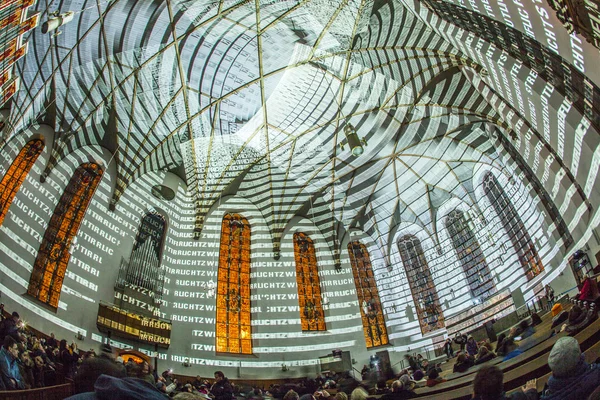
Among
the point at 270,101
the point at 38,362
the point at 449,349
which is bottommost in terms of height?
the point at 449,349

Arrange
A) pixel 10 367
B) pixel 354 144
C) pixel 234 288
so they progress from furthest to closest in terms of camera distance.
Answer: pixel 234 288
pixel 354 144
pixel 10 367

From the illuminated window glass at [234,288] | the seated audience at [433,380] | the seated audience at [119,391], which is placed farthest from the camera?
the illuminated window glass at [234,288]

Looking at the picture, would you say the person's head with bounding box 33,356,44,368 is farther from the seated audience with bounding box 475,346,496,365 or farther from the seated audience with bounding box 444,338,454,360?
the seated audience with bounding box 444,338,454,360

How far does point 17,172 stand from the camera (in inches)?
590

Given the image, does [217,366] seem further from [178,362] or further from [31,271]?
[31,271]

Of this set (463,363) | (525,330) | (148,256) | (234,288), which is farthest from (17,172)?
(525,330)

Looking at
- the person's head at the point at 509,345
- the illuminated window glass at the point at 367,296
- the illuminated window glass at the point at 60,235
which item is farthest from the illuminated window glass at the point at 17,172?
the illuminated window glass at the point at 367,296

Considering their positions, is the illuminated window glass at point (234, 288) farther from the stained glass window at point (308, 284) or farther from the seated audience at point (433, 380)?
the seated audience at point (433, 380)

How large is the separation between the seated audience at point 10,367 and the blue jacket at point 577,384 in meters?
9.21

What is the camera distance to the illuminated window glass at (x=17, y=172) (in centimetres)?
1398

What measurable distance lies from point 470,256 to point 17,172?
2274 centimetres

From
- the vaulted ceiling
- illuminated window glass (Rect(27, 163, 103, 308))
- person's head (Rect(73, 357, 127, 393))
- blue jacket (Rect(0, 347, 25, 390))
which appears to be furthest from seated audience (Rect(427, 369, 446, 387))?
illuminated window glass (Rect(27, 163, 103, 308))

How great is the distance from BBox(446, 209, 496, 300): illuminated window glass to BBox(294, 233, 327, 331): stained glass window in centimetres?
871

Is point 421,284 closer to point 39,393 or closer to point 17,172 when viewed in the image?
point 39,393
